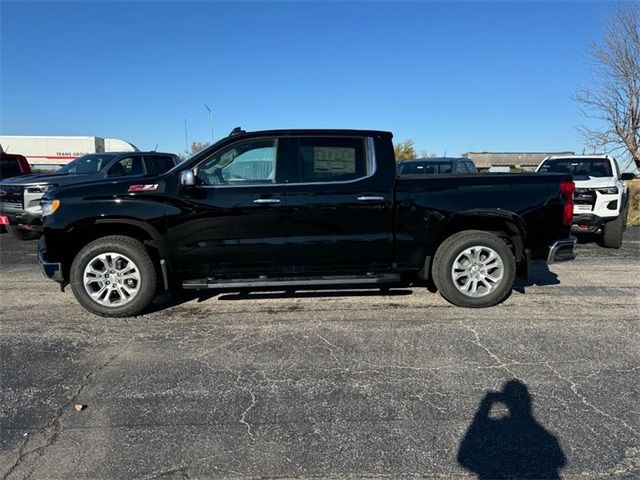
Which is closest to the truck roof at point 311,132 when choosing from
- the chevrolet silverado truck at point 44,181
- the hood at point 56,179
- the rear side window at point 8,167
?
the chevrolet silverado truck at point 44,181

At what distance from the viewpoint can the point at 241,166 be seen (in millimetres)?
5293

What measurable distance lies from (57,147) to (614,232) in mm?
27775

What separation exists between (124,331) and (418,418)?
10.2 feet

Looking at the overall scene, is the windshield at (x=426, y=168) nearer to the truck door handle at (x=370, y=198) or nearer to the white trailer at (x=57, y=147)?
the truck door handle at (x=370, y=198)

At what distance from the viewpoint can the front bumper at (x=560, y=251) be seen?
5477 mm

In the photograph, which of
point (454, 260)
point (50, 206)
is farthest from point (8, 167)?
point (454, 260)

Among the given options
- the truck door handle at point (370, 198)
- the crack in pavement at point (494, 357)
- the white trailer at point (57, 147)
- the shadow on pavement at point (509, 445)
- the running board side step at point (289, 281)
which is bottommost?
the shadow on pavement at point (509, 445)

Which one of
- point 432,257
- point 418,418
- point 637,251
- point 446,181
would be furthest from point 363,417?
point 637,251

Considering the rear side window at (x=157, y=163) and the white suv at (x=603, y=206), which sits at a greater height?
the rear side window at (x=157, y=163)

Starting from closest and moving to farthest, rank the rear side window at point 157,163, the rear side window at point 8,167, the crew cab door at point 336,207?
the crew cab door at point 336,207 < the rear side window at point 157,163 < the rear side window at point 8,167

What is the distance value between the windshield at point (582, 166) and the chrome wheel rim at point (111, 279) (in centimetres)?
901

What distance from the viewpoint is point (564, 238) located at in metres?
5.56

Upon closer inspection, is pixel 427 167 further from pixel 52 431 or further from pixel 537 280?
pixel 52 431

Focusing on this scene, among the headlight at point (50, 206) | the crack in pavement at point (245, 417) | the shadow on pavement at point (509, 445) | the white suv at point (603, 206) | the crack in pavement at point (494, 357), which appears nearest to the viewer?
the shadow on pavement at point (509, 445)
